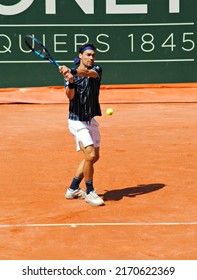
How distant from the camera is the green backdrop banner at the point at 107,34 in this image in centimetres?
2145

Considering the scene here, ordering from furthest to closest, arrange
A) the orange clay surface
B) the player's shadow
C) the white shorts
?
the player's shadow, the white shorts, the orange clay surface

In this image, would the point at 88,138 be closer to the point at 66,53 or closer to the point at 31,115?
the point at 31,115

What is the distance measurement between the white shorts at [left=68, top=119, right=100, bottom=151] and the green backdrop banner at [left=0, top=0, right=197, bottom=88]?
496 inches

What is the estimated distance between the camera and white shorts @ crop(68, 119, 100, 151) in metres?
9.11

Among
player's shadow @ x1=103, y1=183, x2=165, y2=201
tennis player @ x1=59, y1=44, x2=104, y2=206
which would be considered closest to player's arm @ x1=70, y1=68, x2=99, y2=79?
tennis player @ x1=59, y1=44, x2=104, y2=206

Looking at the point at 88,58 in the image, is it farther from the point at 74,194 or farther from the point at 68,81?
the point at 74,194

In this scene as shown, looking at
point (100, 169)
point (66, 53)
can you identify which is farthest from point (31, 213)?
point (66, 53)

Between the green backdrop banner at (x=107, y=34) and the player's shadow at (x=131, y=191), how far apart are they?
1183 centimetres

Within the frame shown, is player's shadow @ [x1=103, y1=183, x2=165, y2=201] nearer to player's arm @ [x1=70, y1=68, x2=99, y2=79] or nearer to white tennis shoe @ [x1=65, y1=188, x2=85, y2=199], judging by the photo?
white tennis shoe @ [x1=65, y1=188, x2=85, y2=199]

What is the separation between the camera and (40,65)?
21.9 meters

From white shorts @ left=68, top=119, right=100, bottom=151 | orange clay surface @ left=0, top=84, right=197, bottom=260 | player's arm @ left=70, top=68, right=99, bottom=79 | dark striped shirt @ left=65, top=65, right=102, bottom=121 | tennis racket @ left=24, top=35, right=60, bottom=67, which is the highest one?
tennis racket @ left=24, top=35, right=60, bottom=67

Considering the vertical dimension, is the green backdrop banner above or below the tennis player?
below

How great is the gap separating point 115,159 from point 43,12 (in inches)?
407

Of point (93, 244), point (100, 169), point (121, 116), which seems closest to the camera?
point (93, 244)
